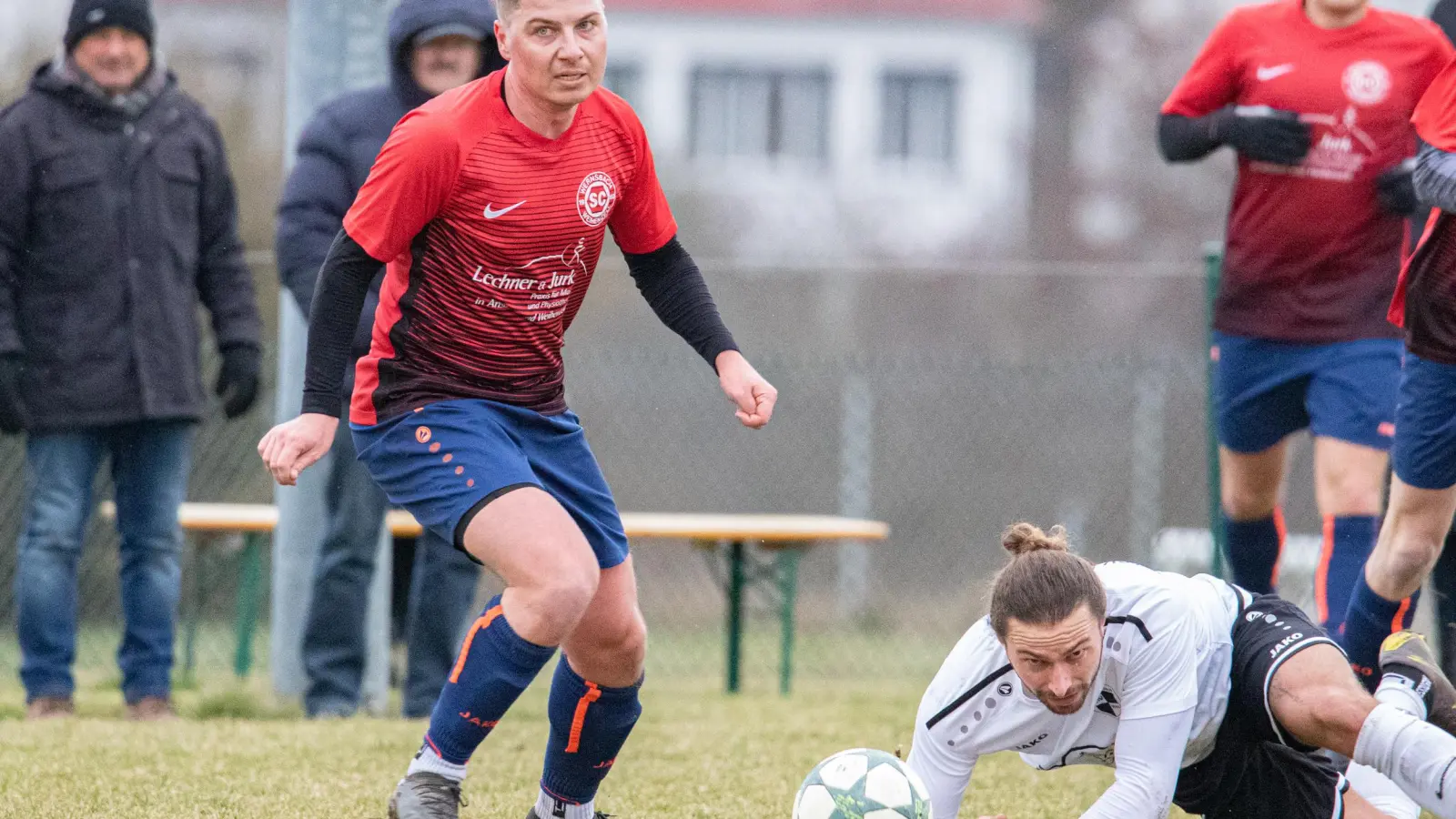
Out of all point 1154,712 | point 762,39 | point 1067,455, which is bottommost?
point 1067,455

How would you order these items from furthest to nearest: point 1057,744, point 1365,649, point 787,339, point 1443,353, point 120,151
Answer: point 787,339 → point 120,151 → point 1365,649 → point 1443,353 → point 1057,744

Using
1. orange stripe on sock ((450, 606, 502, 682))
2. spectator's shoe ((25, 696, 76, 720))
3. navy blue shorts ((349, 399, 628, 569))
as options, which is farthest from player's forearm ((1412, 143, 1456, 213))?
spectator's shoe ((25, 696, 76, 720))

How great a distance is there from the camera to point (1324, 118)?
5215 mm

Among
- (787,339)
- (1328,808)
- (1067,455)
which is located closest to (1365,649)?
(1328,808)

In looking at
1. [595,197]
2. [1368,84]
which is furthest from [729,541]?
[595,197]

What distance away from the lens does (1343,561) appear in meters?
5.04

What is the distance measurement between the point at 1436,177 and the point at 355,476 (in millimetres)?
3530

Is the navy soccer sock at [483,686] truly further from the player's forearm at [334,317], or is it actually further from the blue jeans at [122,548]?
the blue jeans at [122,548]

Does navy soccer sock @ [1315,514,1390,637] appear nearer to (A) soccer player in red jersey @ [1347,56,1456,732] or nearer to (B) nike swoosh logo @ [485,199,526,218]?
(A) soccer player in red jersey @ [1347,56,1456,732]

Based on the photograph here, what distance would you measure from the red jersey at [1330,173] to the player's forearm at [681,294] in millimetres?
2161

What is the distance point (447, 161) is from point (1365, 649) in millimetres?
2626

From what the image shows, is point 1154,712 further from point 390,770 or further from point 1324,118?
point 1324,118

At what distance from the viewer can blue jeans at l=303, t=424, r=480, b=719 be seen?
5.86 metres

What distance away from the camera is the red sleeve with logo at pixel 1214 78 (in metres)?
5.40
